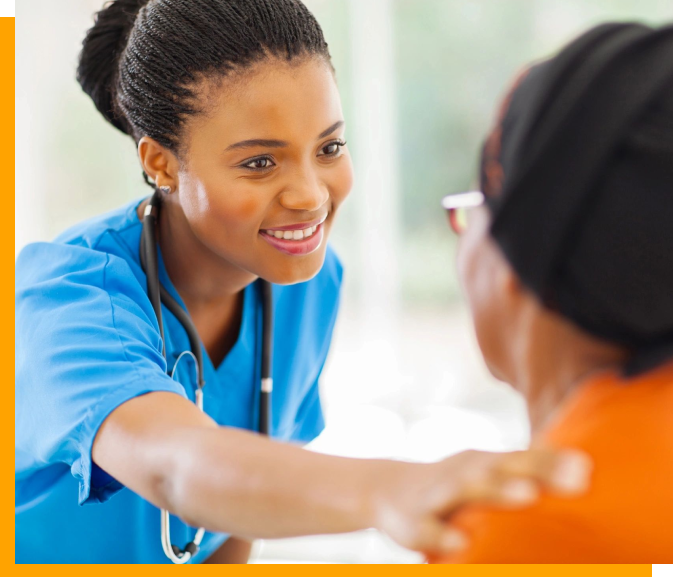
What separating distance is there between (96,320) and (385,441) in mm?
2452

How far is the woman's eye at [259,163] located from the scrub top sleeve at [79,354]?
227mm

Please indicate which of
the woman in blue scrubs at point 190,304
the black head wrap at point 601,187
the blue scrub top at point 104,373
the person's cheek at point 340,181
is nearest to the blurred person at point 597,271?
the black head wrap at point 601,187

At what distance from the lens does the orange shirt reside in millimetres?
519

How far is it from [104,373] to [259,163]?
1.21 feet

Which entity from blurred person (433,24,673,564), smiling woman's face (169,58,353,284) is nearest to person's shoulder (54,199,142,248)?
smiling woman's face (169,58,353,284)

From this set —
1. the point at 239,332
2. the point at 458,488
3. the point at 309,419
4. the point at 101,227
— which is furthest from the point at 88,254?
the point at 458,488

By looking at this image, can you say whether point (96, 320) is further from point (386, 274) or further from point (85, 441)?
point (386, 274)

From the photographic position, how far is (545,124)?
1.76 ft

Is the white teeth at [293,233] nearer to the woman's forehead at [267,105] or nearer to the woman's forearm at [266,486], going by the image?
the woman's forehead at [267,105]

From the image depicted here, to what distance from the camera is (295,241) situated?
1111mm

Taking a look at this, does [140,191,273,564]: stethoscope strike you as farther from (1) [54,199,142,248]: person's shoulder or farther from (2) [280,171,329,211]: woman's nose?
(2) [280,171,329,211]: woman's nose

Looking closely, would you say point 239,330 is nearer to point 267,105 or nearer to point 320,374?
point 320,374

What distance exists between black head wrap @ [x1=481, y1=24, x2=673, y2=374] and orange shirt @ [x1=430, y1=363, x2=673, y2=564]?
0.03 m

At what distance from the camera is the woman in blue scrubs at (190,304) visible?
2.25 ft
